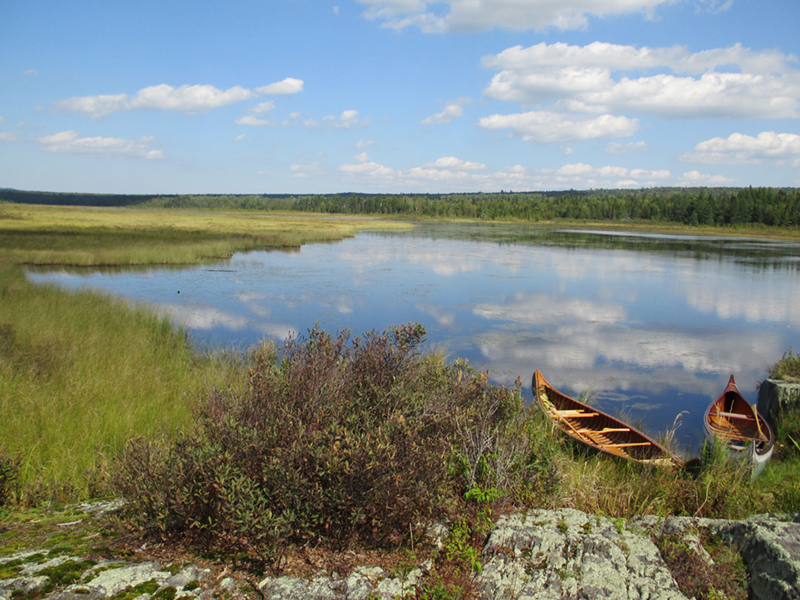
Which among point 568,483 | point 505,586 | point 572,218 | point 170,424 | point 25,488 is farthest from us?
point 572,218

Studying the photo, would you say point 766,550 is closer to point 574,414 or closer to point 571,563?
point 571,563

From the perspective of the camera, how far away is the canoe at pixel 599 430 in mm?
6855

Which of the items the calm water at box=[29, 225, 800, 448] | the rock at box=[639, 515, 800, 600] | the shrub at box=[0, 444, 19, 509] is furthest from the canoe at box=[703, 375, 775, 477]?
the shrub at box=[0, 444, 19, 509]

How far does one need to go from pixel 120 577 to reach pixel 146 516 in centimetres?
39

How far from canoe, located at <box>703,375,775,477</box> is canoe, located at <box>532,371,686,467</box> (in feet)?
2.85

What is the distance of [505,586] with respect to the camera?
116 inches

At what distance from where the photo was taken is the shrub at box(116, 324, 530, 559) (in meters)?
2.99

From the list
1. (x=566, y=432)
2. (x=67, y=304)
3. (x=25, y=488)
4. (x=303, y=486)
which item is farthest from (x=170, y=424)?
(x=67, y=304)

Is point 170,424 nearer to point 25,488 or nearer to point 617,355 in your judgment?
point 25,488

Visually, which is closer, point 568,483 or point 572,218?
point 568,483

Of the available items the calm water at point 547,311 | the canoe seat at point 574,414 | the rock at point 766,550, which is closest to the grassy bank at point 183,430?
the rock at point 766,550

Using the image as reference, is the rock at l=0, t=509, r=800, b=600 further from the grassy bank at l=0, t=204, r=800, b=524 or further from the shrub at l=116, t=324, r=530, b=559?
the grassy bank at l=0, t=204, r=800, b=524

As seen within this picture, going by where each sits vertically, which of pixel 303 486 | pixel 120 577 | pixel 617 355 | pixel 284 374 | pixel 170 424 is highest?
pixel 284 374

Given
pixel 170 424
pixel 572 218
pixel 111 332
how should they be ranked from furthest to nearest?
pixel 572 218, pixel 111 332, pixel 170 424
